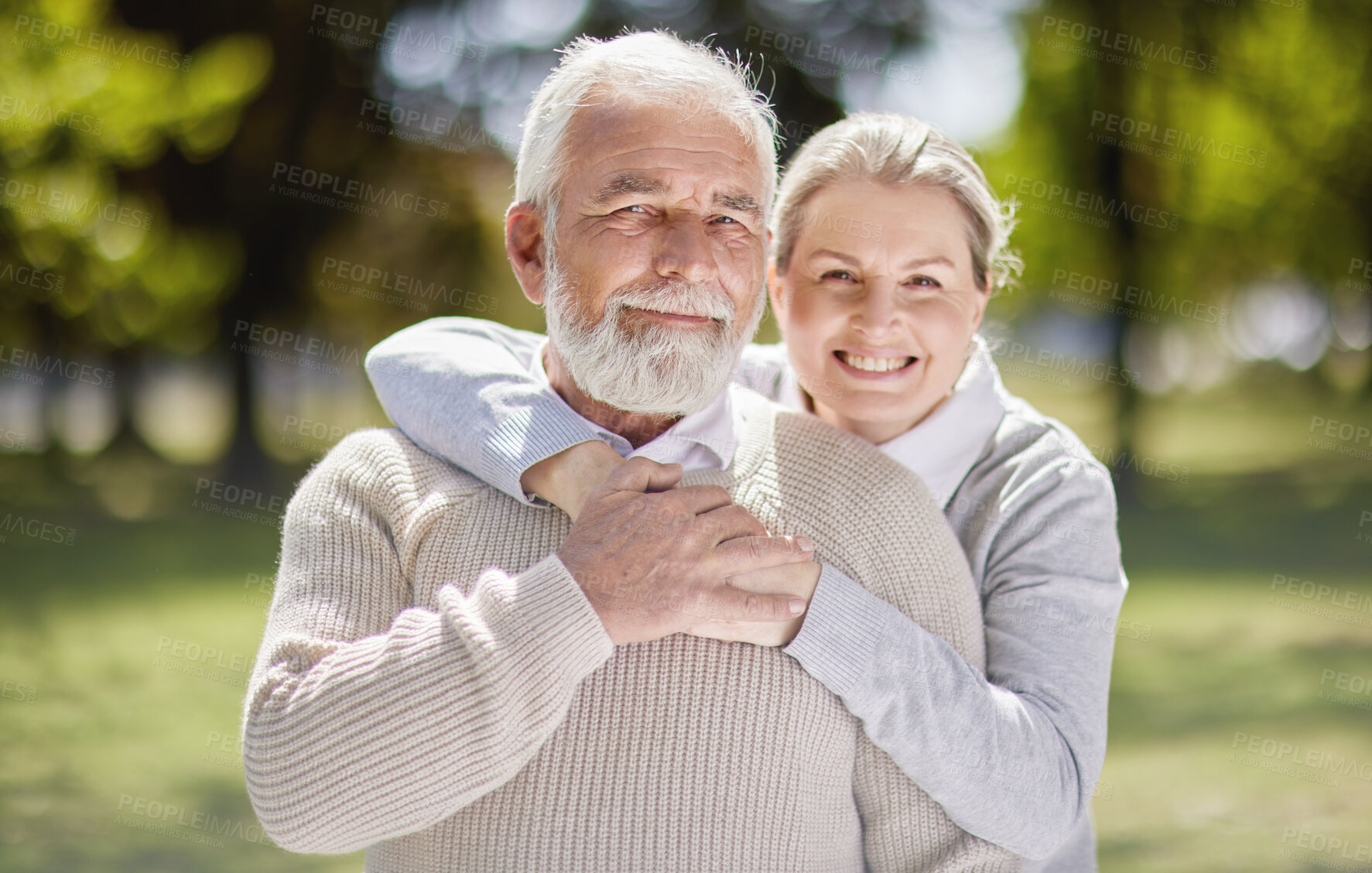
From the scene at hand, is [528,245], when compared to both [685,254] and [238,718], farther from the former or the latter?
[238,718]

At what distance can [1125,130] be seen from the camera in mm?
13367

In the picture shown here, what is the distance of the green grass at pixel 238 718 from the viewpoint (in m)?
5.42

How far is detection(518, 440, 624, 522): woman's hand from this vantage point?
1.94 meters

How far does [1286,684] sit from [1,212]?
456 inches

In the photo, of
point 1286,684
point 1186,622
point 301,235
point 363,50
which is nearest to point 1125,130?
point 1186,622

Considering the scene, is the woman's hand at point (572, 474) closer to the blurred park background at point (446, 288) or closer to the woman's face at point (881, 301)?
the woman's face at point (881, 301)

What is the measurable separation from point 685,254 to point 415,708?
0.92 metres

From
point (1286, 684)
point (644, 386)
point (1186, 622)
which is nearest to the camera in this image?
point (644, 386)

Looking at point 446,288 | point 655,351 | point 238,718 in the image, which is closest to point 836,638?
point 655,351

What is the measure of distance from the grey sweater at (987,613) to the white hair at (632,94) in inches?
15.8

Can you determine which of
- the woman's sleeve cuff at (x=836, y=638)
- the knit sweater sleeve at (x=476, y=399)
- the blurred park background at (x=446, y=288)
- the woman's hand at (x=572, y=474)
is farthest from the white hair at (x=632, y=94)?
the blurred park background at (x=446, y=288)

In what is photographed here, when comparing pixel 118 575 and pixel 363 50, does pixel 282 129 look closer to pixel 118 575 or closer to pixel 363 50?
pixel 363 50

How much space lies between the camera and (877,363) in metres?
2.41

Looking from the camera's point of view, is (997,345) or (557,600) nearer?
(557,600)
